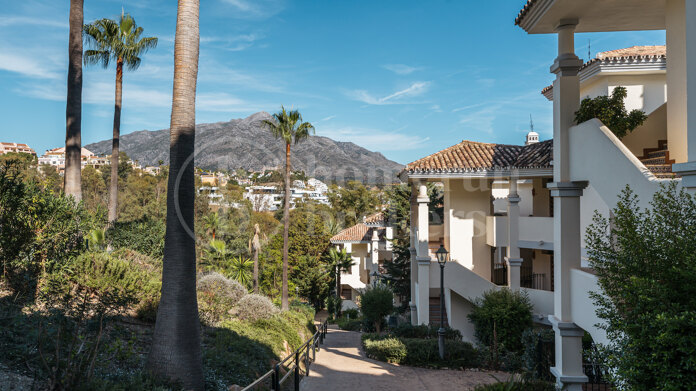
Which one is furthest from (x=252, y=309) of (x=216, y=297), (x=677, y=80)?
(x=677, y=80)

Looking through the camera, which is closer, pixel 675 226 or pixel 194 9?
pixel 675 226

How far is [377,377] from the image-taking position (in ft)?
40.0

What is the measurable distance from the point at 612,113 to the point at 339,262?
34.0 meters

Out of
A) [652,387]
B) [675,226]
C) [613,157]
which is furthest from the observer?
[613,157]

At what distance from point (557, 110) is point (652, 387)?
5856mm

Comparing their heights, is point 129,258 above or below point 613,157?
below

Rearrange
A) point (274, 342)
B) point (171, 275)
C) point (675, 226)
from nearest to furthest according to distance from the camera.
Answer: point (675, 226)
point (171, 275)
point (274, 342)

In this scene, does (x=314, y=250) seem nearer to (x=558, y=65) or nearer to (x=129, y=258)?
(x=129, y=258)

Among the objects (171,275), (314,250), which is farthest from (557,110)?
(314,250)

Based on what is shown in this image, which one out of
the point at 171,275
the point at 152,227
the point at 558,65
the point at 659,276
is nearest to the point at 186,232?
the point at 171,275

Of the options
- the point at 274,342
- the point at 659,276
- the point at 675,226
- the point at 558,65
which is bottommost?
the point at 274,342

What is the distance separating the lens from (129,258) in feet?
49.8

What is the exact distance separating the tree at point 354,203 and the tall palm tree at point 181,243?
5019 cm

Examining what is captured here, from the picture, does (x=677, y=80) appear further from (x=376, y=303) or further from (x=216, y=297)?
(x=376, y=303)
